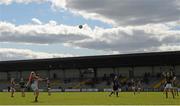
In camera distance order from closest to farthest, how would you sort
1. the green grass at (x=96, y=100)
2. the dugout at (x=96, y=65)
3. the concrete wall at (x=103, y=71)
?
the green grass at (x=96, y=100), the dugout at (x=96, y=65), the concrete wall at (x=103, y=71)

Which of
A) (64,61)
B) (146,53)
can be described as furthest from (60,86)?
(146,53)

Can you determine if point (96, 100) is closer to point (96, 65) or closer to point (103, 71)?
point (96, 65)

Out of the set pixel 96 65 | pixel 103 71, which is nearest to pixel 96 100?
pixel 96 65

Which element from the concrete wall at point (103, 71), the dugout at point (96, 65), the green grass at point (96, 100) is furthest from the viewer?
the concrete wall at point (103, 71)

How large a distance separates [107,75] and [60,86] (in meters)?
10.6

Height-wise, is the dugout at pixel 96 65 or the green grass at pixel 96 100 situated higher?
the dugout at pixel 96 65

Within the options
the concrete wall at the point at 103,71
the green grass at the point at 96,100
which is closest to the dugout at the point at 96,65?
the concrete wall at the point at 103,71

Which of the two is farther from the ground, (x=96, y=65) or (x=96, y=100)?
(x=96, y=65)

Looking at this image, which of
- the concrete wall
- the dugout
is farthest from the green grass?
the concrete wall

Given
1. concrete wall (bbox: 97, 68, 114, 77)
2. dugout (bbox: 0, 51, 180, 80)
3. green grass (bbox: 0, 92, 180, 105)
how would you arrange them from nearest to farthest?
green grass (bbox: 0, 92, 180, 105), dugout (bbox: 0, 51, 180, 80), concrete wall (bbox: 97, 68, 114, 77)

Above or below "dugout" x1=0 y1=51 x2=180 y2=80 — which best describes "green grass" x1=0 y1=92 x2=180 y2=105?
below

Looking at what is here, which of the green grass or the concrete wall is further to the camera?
the concrete wall

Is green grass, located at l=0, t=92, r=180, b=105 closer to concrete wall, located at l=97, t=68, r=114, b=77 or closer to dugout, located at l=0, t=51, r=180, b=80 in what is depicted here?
dugout, located at l=0, t=51, r=180, b=80

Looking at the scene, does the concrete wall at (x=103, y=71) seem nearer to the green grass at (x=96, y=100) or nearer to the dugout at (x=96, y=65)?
the dugout at (x=96, y=65)
